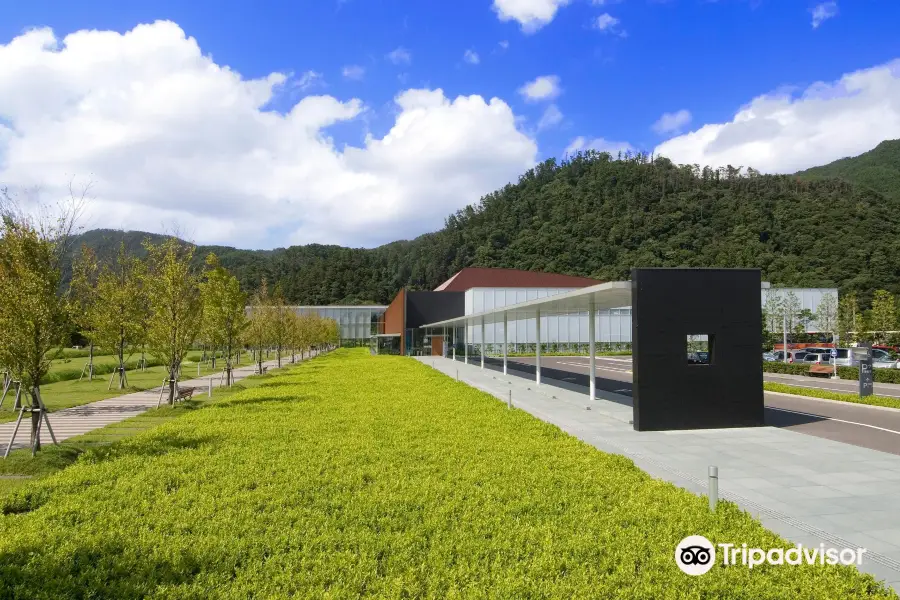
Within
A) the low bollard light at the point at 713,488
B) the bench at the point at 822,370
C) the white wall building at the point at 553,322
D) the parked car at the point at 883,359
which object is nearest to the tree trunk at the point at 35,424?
the low bollard light at the point at 713,488

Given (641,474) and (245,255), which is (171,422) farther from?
(245,255)

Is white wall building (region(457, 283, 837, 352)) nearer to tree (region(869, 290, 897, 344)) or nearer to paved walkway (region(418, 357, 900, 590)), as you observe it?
tree (region(869, 290, 897, 344))

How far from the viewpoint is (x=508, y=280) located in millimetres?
60000

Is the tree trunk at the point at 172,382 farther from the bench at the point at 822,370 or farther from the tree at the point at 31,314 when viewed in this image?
the bench at the point at 822,370

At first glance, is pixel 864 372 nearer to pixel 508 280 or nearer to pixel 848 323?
pixel 848 323

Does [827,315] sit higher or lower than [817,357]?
higher

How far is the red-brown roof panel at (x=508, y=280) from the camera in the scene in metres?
57.3

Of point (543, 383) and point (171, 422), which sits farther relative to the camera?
point (543, 383)

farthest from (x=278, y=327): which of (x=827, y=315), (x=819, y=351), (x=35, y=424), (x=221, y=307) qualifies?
(x=827, y=315)

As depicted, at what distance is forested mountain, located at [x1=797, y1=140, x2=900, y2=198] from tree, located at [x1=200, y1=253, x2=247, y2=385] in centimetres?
7594

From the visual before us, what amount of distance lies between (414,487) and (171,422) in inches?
322

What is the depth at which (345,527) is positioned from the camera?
5750mm

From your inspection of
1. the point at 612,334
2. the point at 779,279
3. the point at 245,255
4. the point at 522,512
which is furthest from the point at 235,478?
the point at 245,255

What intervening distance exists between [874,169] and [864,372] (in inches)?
2893
